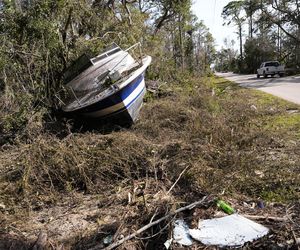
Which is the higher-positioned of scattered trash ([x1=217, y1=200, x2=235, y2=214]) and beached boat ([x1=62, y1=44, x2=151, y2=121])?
beached boat ([x1=62, y1=44, x2=151, y2=121])

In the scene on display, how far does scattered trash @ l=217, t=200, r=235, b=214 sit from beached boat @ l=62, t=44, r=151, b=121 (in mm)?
4640

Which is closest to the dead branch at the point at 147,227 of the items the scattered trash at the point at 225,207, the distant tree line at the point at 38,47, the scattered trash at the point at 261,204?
the scattered trash at the point at 225,207

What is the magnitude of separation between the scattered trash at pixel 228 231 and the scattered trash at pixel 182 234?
0.19 ft

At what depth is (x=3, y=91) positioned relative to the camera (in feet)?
27.6

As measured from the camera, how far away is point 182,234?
378 cm

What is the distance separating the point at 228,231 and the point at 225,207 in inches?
18.3

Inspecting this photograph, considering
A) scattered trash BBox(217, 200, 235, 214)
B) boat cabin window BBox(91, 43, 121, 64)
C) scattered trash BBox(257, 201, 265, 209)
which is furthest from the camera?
boat cabin window BBox(91, 43, 121, 64)

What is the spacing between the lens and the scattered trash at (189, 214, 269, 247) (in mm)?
3590

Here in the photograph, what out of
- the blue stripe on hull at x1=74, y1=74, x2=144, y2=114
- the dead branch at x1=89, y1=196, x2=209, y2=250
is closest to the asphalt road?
the blue stripe on hull at x1=74, y1=74, x2=144, y2=114

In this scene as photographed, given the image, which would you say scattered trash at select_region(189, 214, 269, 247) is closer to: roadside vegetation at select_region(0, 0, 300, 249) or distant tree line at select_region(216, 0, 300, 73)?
roadside vegetation at select_region(0, 0, 300, 249)

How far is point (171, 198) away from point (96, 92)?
192 inches

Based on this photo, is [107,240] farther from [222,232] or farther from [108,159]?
[108,159]

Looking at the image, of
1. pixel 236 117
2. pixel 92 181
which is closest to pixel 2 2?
pixel 92 181

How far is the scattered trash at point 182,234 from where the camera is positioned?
12.0 ft
